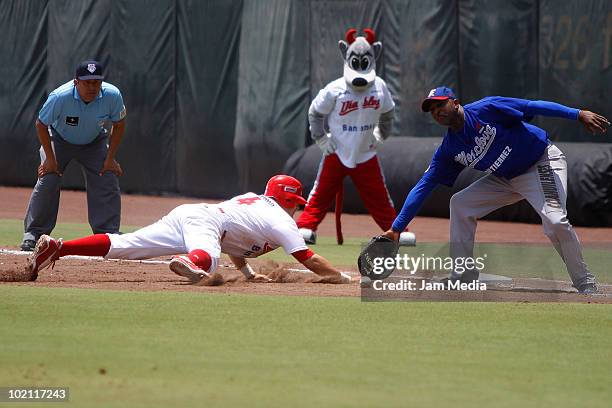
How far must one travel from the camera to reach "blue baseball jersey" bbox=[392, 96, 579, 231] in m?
9.40

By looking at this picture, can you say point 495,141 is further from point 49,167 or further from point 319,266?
point 49,167

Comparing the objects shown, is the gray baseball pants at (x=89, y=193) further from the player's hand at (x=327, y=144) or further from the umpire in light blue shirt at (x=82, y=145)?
the player's hand at (x=327, y=144)

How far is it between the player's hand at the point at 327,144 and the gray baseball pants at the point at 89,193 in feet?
9.28

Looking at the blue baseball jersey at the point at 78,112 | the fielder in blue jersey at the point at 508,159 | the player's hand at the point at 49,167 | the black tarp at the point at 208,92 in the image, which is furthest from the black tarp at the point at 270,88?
the fielder in blue jersey at the point at 508,159

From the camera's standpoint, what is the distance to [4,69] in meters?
26.3

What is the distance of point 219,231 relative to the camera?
976 centimetres

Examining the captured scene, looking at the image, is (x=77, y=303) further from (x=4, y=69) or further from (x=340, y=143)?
(x=4, y=69)

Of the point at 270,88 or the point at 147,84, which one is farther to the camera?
the point at 147,84

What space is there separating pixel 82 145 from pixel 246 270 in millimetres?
3503

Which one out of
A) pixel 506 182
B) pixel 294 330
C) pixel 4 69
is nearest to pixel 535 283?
pixel 506 182

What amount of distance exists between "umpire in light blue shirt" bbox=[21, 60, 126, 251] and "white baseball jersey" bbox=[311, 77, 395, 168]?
2.95m

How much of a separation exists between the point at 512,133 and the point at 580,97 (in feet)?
29.3

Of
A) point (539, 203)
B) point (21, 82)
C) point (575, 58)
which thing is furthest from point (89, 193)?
point (21, 82)

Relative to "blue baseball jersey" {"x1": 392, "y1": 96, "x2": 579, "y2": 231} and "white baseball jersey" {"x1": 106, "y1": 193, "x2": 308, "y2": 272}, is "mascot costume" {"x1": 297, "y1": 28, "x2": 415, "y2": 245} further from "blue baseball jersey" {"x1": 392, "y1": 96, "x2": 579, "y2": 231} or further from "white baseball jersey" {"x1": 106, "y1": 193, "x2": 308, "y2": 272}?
"blue baseball jersey" {"x1": 392, "y1": 96, "x2": 579, "y2": 231}
